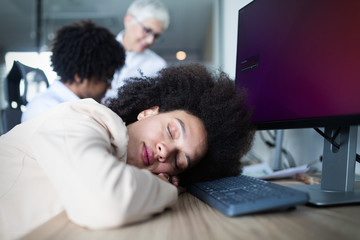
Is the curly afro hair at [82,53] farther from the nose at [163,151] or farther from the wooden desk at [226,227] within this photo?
the wooden desk at [226,227]

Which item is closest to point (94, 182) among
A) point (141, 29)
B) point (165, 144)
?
point (165, 144)

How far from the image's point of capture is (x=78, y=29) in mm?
1758

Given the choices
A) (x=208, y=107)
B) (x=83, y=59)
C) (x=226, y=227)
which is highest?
(x=83, y=59)

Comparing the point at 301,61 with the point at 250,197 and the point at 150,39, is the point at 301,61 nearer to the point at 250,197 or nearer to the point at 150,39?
the point at 250,197

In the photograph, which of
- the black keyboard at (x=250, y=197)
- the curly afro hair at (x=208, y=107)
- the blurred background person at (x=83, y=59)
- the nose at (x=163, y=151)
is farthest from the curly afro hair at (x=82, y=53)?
the black keyboard at (x=250, y=197)

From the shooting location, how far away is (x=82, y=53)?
170cm

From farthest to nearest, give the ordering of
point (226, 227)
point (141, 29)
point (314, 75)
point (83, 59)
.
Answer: point (141, 29)
point (83, 59)
point (314, 75)
point (226, 227)

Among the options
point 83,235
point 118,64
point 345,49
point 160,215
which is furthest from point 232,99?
point 118,64

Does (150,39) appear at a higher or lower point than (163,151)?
higher

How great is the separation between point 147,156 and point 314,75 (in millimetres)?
478

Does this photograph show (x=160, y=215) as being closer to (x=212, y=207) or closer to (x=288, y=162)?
(x=212, y=207)

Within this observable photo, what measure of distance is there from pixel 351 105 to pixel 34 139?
0.67 m

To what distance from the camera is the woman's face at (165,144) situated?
0.83 meters

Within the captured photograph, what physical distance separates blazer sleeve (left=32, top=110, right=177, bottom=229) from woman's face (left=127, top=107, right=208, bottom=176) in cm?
21
